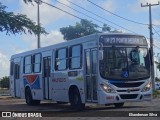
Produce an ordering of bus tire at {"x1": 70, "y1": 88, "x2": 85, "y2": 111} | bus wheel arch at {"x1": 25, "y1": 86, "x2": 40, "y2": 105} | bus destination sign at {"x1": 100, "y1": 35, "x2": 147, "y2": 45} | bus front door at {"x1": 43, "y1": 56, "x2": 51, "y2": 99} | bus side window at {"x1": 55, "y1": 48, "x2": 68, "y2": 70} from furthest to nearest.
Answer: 1. bus wheel arch at {"x1": 25, "y1": 86, "x2": 40, "y2": 105}
2. bus front door at {"x1": 43, "y1": 56, "x2": 51, "y2": 99}
3. bus side window at {"x1": 55, "y1": 48, "x2": 68, "y2": 70}
4. bus tire at {"x1": 70, "y1": 88, "x2": 85, "y2": 111}
5. bus destination sign at {"x1": 100, "y1": 35, "x2": 147, "y2": 45}

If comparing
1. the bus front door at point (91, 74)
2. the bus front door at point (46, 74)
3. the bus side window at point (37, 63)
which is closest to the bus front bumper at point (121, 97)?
the bus front door at point (91, 74)

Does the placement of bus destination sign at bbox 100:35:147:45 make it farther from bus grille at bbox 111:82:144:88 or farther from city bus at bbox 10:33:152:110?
bus grille at bbox 111:82:144:88

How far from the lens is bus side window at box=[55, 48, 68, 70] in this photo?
19.8 meters

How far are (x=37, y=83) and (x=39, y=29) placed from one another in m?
5.47

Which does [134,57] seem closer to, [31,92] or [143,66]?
[143,66]

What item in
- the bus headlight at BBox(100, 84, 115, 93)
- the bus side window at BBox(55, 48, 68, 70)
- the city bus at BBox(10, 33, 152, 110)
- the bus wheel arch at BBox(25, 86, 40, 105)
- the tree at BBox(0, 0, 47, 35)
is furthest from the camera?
the bus wheel arch at BBox(25, 86, 40, 105)

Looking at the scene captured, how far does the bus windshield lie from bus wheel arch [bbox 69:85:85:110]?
2.01m

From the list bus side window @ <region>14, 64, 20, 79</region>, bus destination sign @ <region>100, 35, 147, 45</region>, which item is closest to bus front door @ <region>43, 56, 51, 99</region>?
bus side window @ <region>14, 64, 20, 79</region>

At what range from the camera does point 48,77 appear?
71.0ft

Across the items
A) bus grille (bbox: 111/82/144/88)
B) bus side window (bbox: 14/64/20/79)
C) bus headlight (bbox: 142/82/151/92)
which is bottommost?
bus headlight (bbox: 142/82/151/92)

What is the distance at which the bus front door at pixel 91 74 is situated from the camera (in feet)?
56.9

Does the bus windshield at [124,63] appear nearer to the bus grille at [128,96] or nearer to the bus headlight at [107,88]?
the bus headlight at [107,88]

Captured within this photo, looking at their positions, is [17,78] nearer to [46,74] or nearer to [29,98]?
[29,98]

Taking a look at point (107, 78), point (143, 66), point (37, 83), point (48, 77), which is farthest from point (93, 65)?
point (37, 83)
